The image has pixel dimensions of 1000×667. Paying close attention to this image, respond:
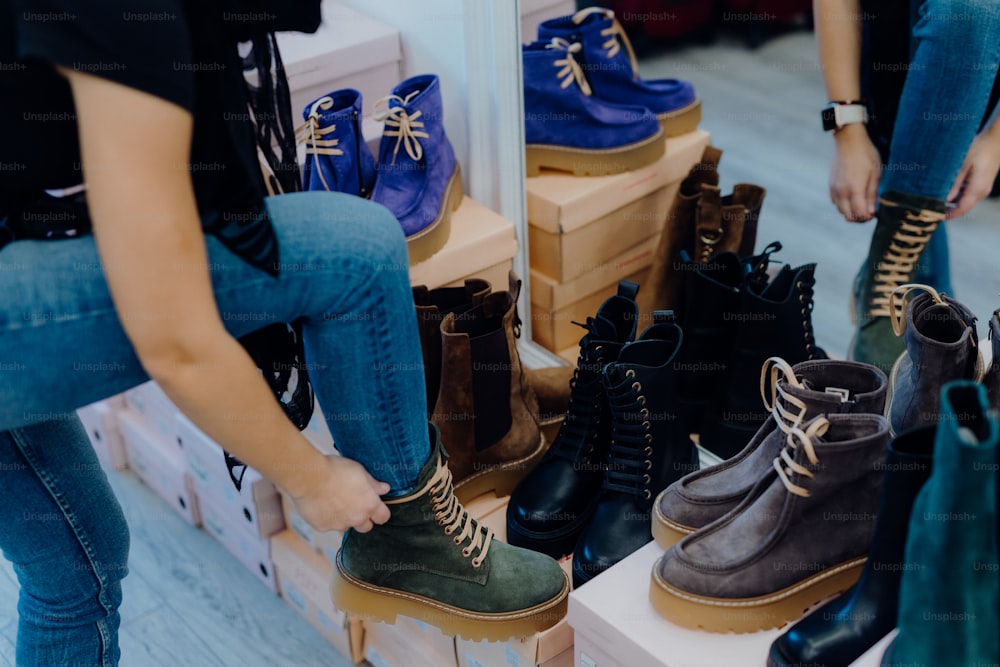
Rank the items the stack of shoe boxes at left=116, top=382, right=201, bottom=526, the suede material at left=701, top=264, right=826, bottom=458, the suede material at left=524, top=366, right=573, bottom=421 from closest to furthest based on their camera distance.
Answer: the suede material at left=701, top=264, right=826, bottom=458 < the suede material at left=524, top=366, right=573, bottom=421 < the stack of shoe boxes at left=116, top=382, right=201, bottom=526

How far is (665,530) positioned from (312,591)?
0.60m

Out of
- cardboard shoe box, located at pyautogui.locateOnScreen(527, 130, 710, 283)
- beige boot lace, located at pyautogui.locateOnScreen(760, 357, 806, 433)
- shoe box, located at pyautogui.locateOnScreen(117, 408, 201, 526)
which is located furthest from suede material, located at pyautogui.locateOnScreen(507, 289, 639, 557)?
shoe box, located at pyautogui.locateOnScreen(117, 408, 201, 526)

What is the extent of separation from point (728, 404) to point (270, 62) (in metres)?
0.74

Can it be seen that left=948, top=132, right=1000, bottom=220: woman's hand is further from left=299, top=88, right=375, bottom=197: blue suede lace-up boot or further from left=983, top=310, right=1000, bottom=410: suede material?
left=299, top=88, right=375, bottom=197: blue suede lace-up boot

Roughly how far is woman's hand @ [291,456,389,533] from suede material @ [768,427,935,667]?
401 mm

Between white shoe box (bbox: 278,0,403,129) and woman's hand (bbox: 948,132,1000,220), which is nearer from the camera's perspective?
woman's hand (bbox: 948,132,1000,220)

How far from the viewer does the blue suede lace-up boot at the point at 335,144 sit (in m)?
1.36

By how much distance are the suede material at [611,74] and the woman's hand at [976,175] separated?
465 mm

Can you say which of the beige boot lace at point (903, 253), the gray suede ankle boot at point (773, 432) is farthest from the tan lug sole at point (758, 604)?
the beige boot lace at point (903, 253)

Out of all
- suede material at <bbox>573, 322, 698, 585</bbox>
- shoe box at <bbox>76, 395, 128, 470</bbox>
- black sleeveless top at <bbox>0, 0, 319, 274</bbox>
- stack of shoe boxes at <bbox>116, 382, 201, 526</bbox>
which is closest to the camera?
black sleeveless top at <bbox>0, 0, 319, 274</bbox>

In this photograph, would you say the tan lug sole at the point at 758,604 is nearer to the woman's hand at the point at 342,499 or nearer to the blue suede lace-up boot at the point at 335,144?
the woman's hand at the point at 342,499

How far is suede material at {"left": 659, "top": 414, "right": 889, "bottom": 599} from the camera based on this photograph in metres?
0.93

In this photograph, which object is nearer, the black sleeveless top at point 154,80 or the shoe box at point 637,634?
the black sleeveless top at point 154,80

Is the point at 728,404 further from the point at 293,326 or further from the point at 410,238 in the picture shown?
the point at 293,326
